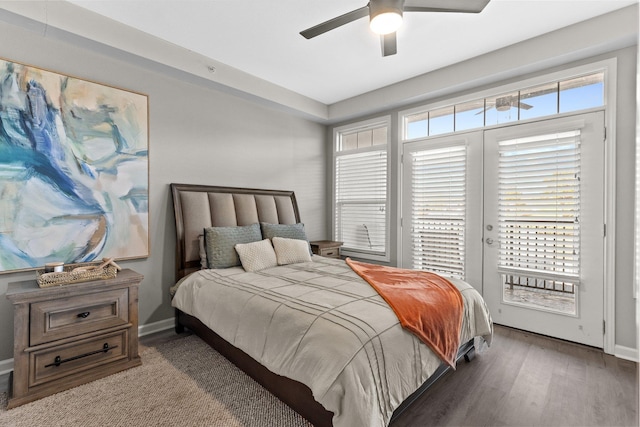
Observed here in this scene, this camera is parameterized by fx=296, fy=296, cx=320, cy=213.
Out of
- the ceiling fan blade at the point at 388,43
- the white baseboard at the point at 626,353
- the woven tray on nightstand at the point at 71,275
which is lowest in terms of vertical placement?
the white baseboard at the point at 626,353

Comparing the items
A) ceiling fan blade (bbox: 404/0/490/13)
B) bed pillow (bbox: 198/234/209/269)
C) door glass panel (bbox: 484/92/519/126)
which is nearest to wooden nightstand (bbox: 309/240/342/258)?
bed pillow (bbox: 198/234/209/269)

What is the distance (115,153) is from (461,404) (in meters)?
3.53

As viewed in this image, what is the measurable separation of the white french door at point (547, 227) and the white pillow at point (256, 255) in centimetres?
246

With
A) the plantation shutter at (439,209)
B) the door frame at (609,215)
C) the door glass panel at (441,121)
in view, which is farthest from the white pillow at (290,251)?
the door frame at (609,215)

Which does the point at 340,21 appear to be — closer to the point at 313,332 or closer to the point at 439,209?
the point at 313,332

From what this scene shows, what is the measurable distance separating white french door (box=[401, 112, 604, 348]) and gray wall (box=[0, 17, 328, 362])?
205cm

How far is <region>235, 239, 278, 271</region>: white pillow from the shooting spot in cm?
302

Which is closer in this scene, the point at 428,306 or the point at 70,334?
the point at 428,306

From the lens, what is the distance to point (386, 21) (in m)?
2.00

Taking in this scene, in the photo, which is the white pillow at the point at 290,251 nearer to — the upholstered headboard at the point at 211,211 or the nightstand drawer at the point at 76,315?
the upholstered headboard at the point at 211,211

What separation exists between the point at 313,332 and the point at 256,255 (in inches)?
62.8

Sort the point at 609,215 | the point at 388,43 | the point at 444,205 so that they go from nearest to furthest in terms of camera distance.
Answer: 1. the point at 388,43
2. the point at 609,215
3. the point at 444,205

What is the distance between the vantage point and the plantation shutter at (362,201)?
4445 mm

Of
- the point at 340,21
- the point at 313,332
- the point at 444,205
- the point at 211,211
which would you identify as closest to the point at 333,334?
the point at 313,332
